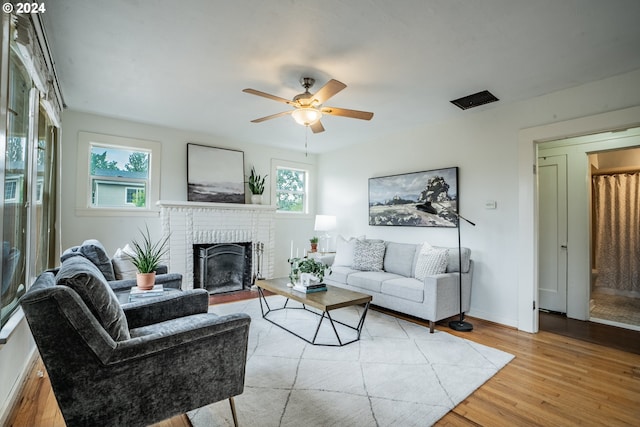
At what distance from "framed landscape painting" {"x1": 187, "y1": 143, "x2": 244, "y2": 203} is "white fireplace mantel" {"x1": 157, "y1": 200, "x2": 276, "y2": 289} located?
18 centimetres

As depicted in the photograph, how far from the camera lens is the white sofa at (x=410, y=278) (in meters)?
3.40

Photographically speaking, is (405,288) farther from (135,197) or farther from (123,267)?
(135,197)

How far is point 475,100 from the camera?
11.3 ft

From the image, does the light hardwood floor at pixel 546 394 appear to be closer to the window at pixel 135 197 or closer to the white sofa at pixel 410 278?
Answer: the white sofa at pixel 410 278

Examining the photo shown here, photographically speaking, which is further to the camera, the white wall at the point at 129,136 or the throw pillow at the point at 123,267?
Result: the white wall at the point at 129,136

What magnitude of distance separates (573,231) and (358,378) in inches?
138

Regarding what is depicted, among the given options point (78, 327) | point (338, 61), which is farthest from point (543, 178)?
point (78, 327)

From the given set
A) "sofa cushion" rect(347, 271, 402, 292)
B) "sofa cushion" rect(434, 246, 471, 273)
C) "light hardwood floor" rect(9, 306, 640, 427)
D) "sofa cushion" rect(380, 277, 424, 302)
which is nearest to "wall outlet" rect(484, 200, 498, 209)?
"sofa cushion" rect(434, 246, 471, 273)

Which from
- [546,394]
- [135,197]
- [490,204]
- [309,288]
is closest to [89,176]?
[135,197]

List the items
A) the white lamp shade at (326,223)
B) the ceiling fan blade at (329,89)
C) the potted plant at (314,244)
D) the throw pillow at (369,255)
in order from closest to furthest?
1. the ceiling fan blade at (329,89)
2. the throw pillow at (369,255)
3. the white lamp shade at (326,223)
4. the potted plant at (314,244)

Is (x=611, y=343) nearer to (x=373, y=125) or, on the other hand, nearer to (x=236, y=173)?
(x=373, y=125)

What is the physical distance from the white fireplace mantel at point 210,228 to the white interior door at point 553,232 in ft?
13.5

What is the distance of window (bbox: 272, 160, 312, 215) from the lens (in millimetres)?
5990

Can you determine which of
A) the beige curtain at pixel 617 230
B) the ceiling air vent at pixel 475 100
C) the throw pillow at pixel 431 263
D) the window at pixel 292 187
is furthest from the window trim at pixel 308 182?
the beige curtain at pixel 617 230
